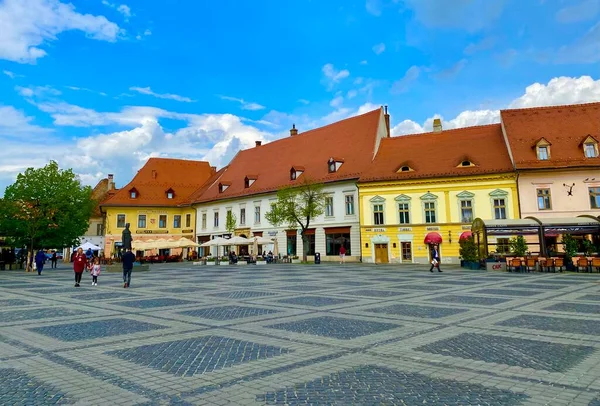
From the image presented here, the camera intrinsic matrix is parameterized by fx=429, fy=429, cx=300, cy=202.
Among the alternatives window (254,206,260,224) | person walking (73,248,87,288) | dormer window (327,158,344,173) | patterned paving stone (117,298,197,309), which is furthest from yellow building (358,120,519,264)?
patterned paving stone (117,298,197,309)

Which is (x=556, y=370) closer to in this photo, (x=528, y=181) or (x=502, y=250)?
(x=502, y=250)

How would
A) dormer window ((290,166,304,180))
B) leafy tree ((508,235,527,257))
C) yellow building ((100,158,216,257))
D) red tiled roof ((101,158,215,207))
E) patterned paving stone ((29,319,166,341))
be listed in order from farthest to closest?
red tiled roof ((101,158,215,207)) < yellow building ((100,158,216,257)) < dormer window ((290,166,304,180)) < leafy tree ((508,235,527,257)) < patterned paving stone ((29,319,166,341))

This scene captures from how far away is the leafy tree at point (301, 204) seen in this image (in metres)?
38.5

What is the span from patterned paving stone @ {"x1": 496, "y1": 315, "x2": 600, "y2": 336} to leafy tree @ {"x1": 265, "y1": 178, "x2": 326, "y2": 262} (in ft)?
94.8

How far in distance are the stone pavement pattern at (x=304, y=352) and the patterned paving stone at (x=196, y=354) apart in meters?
0.03

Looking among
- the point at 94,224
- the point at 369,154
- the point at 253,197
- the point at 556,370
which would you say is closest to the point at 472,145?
the point at 369,154

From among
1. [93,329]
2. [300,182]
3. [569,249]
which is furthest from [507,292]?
[300,182]

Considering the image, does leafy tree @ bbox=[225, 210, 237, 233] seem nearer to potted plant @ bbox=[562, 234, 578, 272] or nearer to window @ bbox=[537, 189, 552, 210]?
window @ bbox=[537, 189, 552, 210]

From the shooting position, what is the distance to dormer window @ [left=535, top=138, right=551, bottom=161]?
3466cm

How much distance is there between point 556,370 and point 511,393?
137 cm

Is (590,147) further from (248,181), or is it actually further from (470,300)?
(248,181)

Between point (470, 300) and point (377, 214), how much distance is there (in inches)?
1013

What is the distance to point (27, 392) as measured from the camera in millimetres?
4988

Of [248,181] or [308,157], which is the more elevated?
[308,157]
